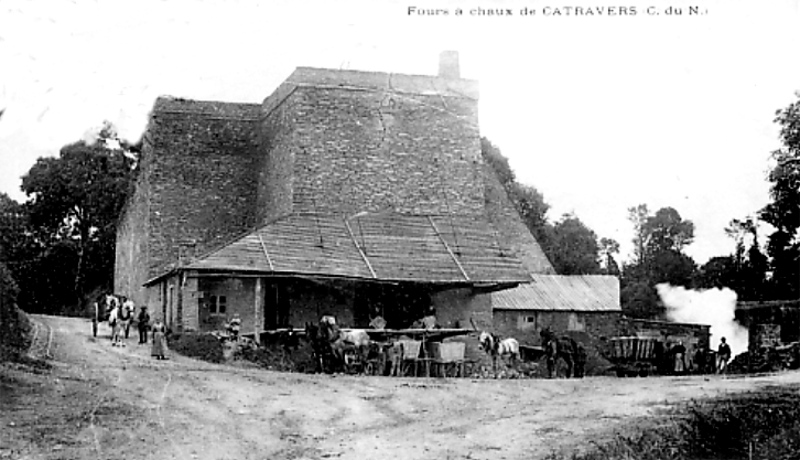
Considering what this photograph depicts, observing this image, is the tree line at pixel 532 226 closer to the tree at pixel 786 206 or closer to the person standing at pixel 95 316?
the tree at pixel 786 206

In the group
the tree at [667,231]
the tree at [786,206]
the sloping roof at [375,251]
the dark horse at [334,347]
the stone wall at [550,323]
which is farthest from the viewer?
the stone wall at [550,323]

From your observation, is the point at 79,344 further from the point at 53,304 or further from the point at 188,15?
the point at 188,15

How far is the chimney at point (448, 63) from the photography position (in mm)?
6461

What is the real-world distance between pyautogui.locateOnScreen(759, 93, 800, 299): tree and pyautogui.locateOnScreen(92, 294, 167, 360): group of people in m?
4.93

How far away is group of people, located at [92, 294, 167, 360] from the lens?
8852mm

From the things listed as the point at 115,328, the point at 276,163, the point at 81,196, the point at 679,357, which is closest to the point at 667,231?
the point at 679,357

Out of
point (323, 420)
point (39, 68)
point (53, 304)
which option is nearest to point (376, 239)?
point (53, 304)

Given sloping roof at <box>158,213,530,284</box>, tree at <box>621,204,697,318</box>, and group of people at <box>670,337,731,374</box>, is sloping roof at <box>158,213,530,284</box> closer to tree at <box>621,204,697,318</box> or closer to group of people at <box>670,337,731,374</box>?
tree at <box>621,204,697,318</box>

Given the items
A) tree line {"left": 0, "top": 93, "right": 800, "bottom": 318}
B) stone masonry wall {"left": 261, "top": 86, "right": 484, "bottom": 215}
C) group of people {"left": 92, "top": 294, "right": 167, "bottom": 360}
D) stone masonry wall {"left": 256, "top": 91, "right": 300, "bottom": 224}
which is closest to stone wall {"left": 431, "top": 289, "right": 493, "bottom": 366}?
stone masonry wall {"left": 261, "top": 86, "right": 484, "bottom": 215}

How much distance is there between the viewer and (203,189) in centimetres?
1240

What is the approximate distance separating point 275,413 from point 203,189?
6481 millimetres

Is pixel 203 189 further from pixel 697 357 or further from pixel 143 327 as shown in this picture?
pixel 697 357

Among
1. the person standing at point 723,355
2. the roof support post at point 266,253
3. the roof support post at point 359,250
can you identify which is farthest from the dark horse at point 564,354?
the roof support post at point 266,253

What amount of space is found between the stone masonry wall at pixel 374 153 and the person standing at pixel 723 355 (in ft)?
10.1
